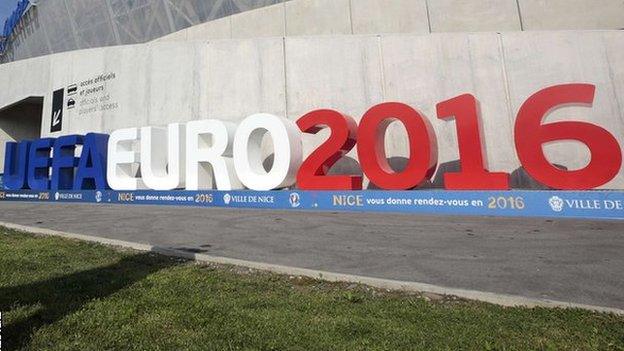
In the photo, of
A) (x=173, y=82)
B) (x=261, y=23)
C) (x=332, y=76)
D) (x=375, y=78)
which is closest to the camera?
(x=375, y=78)

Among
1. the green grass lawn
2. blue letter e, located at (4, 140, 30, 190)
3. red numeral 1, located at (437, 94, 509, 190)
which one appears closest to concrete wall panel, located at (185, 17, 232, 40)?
blue letter e, located at (4, 140, 30, 190)

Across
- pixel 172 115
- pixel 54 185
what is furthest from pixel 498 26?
pixel 54 185

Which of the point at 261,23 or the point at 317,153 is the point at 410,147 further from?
the point at 261,23

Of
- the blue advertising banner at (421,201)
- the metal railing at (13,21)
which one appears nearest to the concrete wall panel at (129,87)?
the blue advertising banner at (421,201)

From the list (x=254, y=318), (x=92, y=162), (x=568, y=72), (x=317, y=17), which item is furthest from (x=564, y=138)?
(x=92, y=162)

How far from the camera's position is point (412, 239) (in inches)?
337

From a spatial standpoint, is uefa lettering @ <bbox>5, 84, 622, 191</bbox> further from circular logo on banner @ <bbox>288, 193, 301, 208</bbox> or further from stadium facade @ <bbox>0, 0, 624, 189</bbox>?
stadium facade @ <bbox>0, 0, 624, 189</bbox>

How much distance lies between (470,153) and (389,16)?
11.5 meters

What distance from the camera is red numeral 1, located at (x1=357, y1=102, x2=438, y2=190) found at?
13.5 metres

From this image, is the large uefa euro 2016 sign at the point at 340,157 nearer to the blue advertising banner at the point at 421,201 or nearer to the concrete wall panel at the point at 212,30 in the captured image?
the blue advertising banner at the point at 421,201

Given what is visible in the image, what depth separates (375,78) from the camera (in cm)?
1800

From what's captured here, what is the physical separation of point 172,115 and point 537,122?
1820cm

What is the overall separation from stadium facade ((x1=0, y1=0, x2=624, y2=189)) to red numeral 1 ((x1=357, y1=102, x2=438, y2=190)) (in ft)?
10.2

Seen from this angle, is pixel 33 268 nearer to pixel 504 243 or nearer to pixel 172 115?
pixel 504 243
